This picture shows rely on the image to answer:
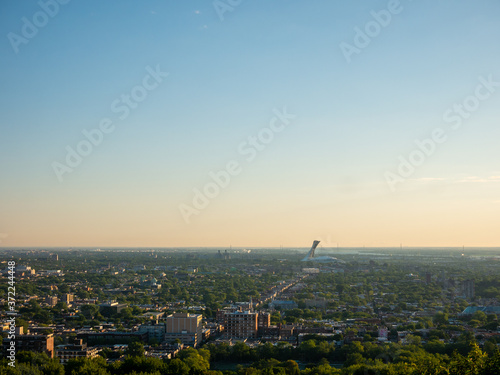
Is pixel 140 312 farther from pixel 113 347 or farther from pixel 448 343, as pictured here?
pixel 448 343

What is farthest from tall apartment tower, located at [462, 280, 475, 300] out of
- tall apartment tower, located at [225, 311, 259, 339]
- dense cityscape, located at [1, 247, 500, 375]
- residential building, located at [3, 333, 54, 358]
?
residential building, located at [3, 333, 54, 358]

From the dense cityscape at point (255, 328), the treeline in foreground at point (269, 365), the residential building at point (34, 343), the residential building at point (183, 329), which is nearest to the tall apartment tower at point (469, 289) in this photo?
the dense cityscape at point (255, 328)

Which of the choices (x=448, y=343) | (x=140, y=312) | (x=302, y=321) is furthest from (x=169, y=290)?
(x=448, y=343)

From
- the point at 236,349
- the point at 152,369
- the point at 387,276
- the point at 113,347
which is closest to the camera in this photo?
the point at 152,369

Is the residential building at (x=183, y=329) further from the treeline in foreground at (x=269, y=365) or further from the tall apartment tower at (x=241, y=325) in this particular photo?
the treeline in foreground at (x=269, y=365)

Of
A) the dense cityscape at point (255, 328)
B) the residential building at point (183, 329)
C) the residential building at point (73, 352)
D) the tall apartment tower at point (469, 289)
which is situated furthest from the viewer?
the tall apartment tower at point (469, 289)

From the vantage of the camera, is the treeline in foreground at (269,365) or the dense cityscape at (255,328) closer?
the treeline in foreground at (269,365)

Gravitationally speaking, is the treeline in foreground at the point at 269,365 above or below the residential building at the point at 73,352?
above
